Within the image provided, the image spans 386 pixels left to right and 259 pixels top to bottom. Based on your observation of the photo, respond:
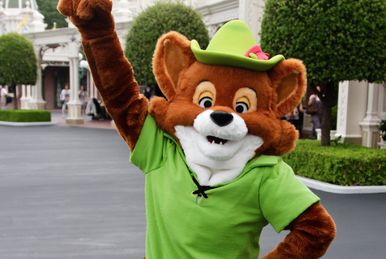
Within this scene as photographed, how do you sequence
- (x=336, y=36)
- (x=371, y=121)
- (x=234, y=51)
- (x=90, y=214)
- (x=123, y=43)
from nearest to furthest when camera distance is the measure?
(x=234, y=51) < (x=90, y=214) < (x=336, y=36) < (x=371, y=121) < (x=123, y=43)

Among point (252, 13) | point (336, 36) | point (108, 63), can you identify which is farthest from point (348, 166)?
point (252, 13)

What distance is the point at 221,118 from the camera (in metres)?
1.41

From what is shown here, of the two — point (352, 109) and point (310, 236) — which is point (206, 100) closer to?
point (310, 236)

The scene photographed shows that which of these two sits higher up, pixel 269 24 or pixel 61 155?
pixel 269 24

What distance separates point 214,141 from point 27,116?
17694 millimetres

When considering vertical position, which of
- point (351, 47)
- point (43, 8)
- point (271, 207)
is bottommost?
point (271, 207)

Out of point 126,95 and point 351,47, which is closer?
point 126,95

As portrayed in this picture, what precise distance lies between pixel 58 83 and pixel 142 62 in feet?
74.1

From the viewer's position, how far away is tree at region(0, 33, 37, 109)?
1741cm

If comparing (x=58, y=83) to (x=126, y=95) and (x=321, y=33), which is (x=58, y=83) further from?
(x=126, y=95)

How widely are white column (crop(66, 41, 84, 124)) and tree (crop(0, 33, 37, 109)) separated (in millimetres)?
2139

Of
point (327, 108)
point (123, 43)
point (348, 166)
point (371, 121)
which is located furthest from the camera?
point (123, 43)

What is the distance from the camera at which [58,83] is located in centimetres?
3194

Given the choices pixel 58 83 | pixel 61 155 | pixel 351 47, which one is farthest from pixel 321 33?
pixel 58 83
